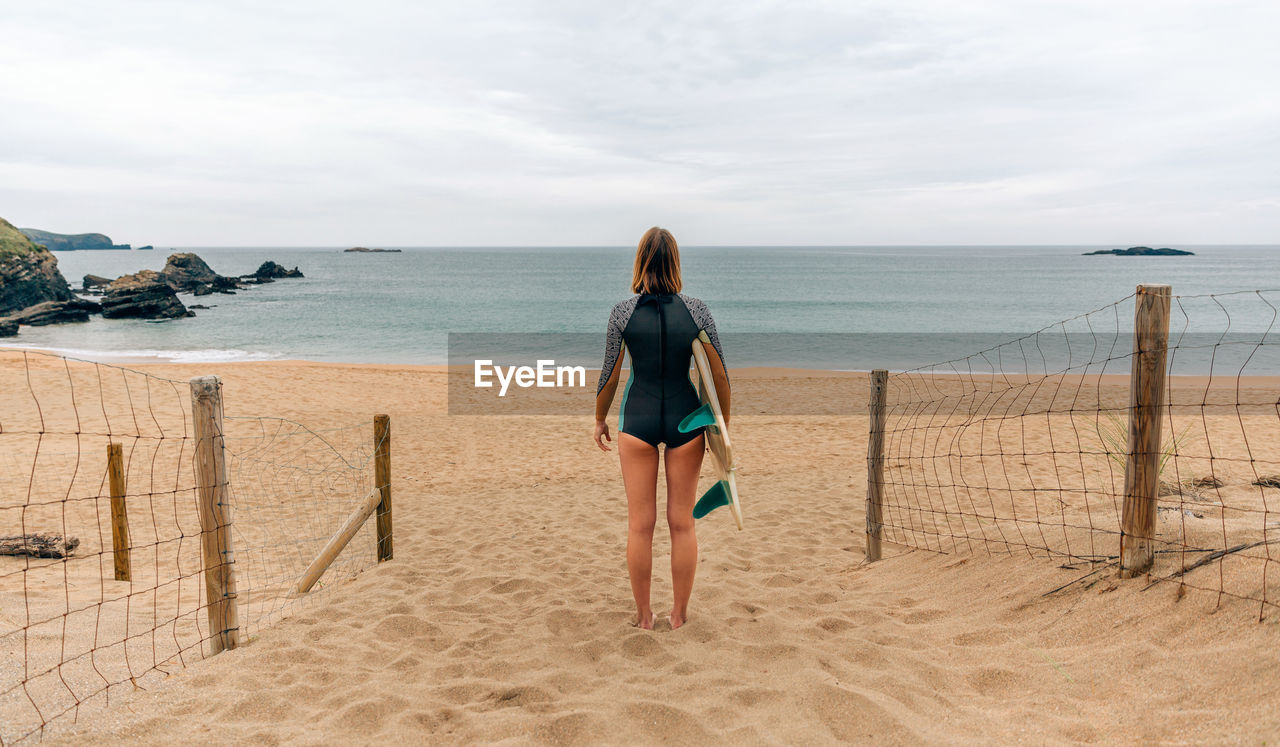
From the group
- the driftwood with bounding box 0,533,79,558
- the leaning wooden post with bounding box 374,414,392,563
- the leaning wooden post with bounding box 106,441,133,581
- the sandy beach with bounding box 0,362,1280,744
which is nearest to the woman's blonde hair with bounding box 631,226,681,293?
the sandy beach with bounding box 0,362,1280,744

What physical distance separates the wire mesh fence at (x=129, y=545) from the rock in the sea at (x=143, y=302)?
26.5 metres

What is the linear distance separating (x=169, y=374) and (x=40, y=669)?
16.7 meters

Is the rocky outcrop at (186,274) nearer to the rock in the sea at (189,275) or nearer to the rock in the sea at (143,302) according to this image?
the rock in the sea at (189,275)

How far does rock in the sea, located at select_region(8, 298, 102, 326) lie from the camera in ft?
99.6

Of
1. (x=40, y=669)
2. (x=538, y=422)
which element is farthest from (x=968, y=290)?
(x=40, y=669)

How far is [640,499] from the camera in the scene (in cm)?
341

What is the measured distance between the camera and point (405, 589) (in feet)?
15.1

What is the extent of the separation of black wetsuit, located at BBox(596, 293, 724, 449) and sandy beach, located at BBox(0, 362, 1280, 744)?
1104mm

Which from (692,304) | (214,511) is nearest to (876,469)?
(692,304)

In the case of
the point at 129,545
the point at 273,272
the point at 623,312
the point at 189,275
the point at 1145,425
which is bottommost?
the point at 129,545

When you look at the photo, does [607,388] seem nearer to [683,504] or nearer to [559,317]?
[683,504]

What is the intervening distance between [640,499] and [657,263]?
1.16 meters

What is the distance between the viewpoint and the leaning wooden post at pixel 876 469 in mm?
4914

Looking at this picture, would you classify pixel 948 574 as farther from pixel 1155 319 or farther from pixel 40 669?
pixel 40 669
